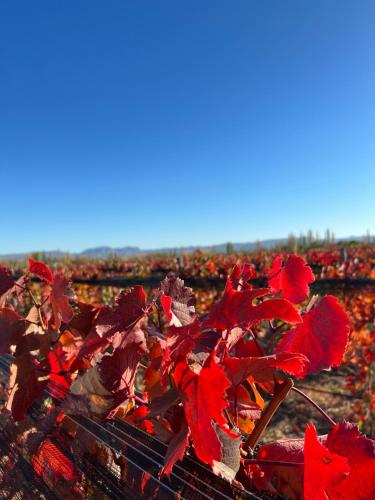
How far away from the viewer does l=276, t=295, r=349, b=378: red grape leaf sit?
0.55 meters

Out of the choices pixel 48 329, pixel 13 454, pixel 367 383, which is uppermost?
pixel 48 329

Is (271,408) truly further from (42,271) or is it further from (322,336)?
(42,271)

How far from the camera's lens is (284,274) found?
0.70 metres

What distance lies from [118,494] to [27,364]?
336 mm

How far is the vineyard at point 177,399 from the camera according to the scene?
1.60ft

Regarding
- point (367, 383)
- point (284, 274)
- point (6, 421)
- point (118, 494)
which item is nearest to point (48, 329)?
point (6, 421)

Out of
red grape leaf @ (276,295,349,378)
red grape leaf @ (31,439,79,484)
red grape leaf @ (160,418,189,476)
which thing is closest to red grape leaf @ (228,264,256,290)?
red grape leaf @ (276,295,349,378)

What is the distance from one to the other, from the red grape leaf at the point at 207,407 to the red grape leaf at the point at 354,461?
0.49 feet

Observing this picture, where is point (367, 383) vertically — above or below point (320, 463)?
below

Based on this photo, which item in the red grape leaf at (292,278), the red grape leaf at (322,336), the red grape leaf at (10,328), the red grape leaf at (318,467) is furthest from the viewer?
the red grape leaf at (10,328)

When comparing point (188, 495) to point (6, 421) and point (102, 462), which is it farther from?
point (6, 421)

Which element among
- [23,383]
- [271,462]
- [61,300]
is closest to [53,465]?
[23,383]

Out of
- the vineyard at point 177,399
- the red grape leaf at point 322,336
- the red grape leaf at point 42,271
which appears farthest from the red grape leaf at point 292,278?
the red grape leaf at point 42,271

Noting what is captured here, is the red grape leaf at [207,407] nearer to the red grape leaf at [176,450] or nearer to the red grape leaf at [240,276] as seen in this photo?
the red grape leaf at [176,450]
